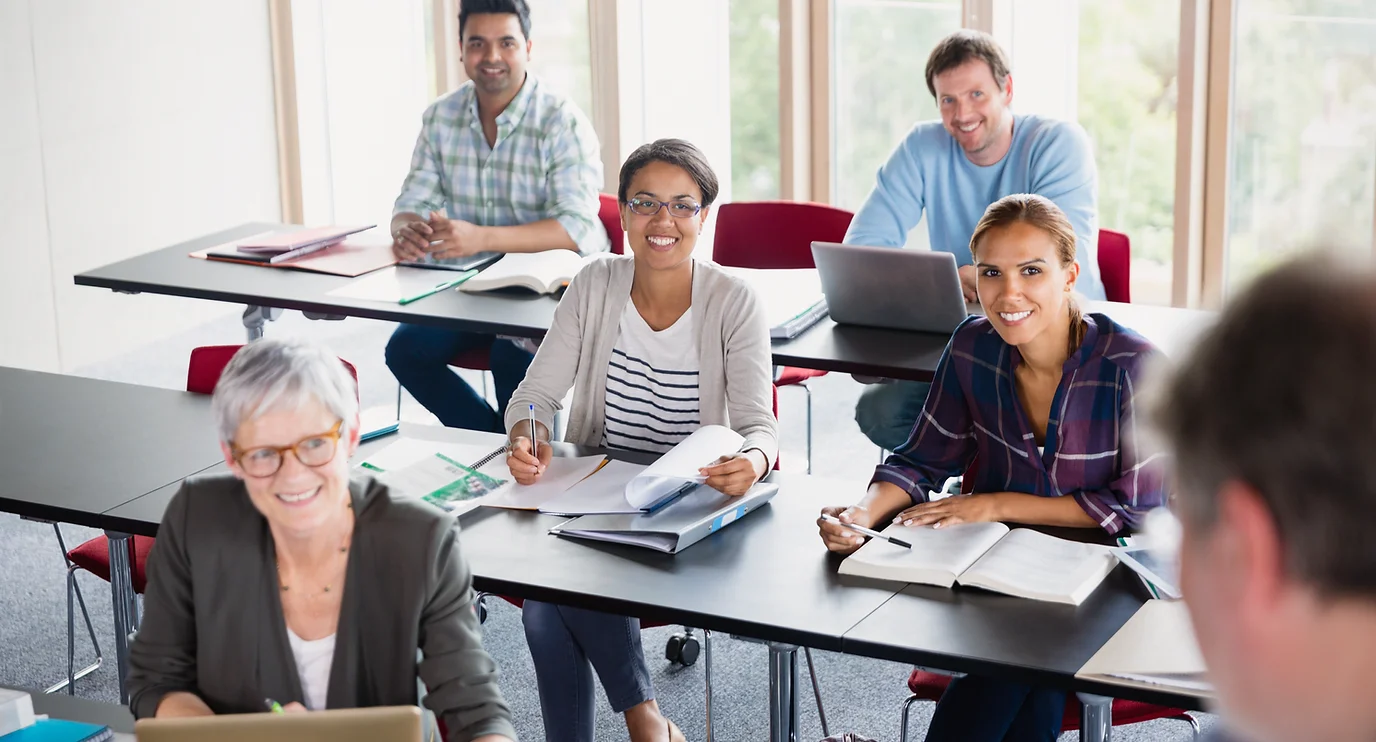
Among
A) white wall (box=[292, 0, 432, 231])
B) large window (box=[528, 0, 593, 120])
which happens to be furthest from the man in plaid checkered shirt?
white wall (box=[292, 0, 432, 231])

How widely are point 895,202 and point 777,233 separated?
508mm

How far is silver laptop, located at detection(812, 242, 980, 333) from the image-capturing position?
11.3 feet

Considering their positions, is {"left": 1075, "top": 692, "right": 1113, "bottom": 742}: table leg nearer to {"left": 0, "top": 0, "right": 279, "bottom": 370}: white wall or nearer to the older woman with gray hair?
the older woman with gray hair

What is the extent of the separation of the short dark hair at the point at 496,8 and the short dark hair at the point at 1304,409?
12.8 feet

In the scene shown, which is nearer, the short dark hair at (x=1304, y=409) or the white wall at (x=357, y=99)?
the short dark hair at (x=1304, y=409)

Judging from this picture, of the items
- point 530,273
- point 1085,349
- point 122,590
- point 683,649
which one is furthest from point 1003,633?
point 530,273

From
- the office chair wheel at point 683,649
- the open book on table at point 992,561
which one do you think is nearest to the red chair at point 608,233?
the office chair wheel at point 683,649

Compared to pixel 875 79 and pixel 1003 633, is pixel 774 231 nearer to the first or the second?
pixel 875 79

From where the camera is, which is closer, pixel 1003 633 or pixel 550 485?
pixel 1003 633

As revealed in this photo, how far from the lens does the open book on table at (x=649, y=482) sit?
2543mm

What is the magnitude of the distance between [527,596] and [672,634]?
4.42 ft

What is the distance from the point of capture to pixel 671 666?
11.7 ft

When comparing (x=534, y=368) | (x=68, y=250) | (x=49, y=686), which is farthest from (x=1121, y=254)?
(x=68, y=250)

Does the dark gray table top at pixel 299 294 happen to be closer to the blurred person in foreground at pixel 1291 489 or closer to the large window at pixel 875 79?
the large window at pixel 875 79
